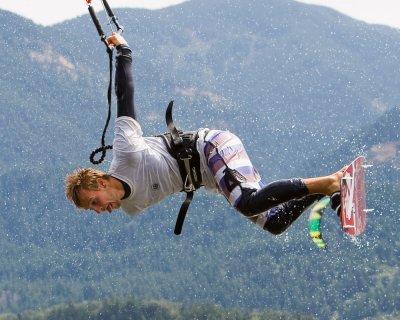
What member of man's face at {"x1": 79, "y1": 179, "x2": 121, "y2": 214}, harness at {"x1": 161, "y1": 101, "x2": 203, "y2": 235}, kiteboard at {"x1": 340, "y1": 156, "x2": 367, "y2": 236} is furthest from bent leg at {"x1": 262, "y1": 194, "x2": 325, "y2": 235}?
man's face at {"x1": 79, "y1": 179, "x2": 121, "y2": 214}

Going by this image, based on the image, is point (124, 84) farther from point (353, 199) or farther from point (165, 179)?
point (353, 199)

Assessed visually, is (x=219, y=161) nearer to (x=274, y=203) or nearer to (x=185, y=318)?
(x=274, y=203)

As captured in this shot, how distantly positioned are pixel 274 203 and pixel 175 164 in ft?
3.53

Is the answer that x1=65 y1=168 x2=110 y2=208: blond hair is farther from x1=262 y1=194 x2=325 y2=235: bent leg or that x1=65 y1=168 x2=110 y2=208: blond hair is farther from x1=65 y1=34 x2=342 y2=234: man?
x1=262 y1=194 x2=325 y2=235: bent leg

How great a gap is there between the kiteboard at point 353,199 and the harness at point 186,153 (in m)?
1.37

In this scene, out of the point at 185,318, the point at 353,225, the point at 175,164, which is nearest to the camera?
the point at 353,225

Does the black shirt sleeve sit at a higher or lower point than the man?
higher

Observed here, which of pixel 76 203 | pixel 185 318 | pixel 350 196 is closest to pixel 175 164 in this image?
pixel 76 203

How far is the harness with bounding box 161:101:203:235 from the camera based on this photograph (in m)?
7.97

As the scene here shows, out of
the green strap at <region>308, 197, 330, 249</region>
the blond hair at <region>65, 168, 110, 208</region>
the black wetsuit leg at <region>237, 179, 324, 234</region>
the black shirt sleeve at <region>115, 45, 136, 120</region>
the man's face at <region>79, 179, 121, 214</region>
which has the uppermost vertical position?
the black shirt sleeve at <region>115, 45, 136, 120</region>

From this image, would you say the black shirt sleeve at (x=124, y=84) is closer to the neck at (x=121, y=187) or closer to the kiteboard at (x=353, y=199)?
the neck at (x=121, y=187)

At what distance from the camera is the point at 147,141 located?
8.05m

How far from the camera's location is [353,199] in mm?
7480

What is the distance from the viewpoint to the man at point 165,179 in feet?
24.6
